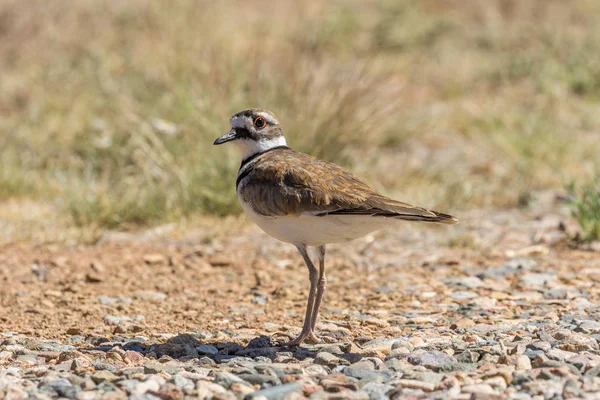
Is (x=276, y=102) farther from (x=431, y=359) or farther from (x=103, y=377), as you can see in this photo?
(x=103, y=377)

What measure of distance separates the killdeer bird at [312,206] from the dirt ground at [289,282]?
1.88 ft

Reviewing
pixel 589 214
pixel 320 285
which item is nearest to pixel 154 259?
pixel 320 285

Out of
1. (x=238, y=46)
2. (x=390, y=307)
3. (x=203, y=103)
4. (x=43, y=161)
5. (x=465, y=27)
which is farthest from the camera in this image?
(x=465, y=27)

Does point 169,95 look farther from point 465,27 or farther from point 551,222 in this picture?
point 465,27

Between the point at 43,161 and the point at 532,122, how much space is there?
5.00 meters

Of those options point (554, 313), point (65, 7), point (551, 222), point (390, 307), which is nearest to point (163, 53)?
point (65, 7)

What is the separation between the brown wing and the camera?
13.7 feet

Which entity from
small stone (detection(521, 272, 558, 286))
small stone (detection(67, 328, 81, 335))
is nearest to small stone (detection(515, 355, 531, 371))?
small stone (detection(521, 272, 558, 286))

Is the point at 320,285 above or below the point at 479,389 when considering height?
above

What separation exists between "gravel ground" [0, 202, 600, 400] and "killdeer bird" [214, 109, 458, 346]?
514 millimetres

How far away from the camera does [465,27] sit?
14016 millimetres

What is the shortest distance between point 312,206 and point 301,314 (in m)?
1.17

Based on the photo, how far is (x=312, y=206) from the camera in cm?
430

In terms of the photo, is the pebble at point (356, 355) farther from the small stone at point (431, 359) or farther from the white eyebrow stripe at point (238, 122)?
the white eyebrow stripe at point (238, 122)
